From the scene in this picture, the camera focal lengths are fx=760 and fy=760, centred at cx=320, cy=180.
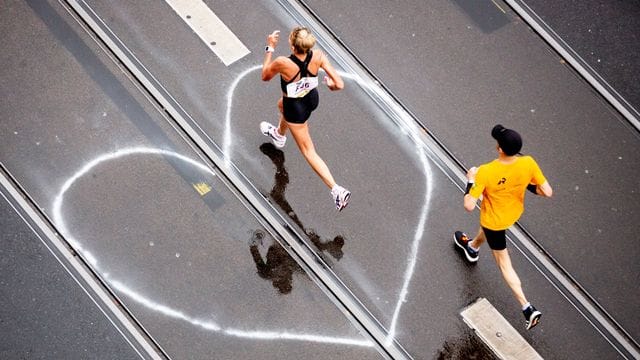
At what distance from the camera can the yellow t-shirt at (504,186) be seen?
20.9 ft

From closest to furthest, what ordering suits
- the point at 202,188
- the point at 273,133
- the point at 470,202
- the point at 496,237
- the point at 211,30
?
1. the point at 470,202
2. the point at 496,237
3. the point at 202,188
4. the point at 273,133
5. the point at 211,30

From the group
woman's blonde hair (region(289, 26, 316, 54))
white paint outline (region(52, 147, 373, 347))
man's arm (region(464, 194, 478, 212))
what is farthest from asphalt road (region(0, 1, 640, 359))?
woman's blonde hair (region(289, 26, 316, 54))

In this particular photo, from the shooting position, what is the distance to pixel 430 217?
26.2 ft

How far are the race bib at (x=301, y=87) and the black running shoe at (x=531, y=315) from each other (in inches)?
114

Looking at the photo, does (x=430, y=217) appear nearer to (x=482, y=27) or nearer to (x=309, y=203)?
(x=309, y=203)

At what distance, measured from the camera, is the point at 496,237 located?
274 inches

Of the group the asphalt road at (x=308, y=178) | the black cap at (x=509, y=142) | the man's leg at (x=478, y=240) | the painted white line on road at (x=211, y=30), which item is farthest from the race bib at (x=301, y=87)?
the man's leg at (x=478, y=240)

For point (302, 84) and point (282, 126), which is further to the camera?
point (282, 126)

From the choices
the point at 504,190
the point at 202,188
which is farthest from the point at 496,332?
the point at 202,188

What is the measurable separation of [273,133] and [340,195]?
3.67 ft

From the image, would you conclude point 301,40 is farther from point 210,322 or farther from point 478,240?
point 210,322

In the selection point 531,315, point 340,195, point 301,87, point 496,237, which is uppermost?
point 301,87

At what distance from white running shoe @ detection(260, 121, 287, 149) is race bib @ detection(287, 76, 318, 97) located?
1130mm

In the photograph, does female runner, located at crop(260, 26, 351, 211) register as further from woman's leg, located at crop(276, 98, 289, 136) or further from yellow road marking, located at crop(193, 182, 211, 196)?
yellow road marking, located at crop(193, 182, 211, 196)
